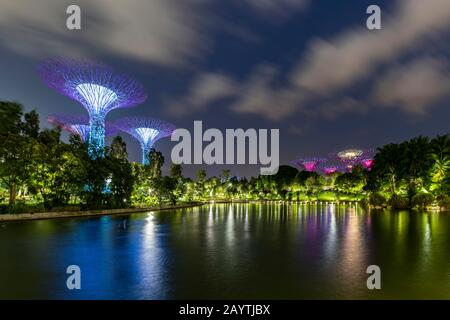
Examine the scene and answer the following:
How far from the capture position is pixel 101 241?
63.1 feet

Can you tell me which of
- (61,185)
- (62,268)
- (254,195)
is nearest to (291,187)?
(254,195)

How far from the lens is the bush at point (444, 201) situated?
46312 millimetres

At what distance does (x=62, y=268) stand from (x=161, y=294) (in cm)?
508

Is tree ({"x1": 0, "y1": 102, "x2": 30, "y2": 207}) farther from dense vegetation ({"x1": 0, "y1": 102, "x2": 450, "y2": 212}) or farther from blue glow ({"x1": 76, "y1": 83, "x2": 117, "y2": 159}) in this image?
blue glow ({"x1": 76, "y1": 83, "x2": 117, "y2": 159})

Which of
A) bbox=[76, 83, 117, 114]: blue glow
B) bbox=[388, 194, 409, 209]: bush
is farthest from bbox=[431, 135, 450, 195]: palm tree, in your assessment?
bbox=[76, 83, 117, 114]: blue glow

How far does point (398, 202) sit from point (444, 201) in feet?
25.5

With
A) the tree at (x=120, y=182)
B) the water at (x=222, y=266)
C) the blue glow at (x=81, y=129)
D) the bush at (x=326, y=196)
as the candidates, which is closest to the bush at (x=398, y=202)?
the water at (x=222, y=266)

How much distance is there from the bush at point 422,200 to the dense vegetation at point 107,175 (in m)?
0.12

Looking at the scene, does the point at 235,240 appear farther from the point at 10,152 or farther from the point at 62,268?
the point at 10,152

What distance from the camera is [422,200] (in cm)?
4903

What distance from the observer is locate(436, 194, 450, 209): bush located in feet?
152

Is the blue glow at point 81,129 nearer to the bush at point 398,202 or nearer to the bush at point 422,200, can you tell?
the bush at point 398,202

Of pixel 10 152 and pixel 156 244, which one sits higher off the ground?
pixel 10 152

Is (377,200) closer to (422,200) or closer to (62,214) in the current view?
(422,200)
